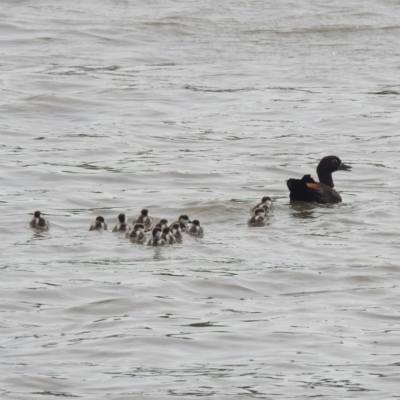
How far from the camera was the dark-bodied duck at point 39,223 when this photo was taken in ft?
41.8

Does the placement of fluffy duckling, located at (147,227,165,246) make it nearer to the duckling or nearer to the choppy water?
the choppy water

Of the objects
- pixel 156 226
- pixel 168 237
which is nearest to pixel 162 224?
pixel 156 226

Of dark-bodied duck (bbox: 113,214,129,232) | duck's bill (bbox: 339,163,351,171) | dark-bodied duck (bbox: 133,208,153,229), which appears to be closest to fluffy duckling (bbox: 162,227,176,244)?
dark-bodied duck (bbox: 113,214,129,232)

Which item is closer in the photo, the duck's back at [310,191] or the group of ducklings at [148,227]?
the group of ducklings at [148,227]

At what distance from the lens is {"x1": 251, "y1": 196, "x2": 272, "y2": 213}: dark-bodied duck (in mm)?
13578

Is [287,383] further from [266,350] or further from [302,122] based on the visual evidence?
[302,122]

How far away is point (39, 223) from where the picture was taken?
1277cm

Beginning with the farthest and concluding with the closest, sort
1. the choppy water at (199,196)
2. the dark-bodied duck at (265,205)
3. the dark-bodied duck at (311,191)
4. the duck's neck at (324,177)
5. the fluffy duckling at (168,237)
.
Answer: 1. the duck's neck at (324,177)
2. the dark-bodied duck at (311,191)
3. the dark-bodied duck at (265,205)
4. the fluffy duckling at (168,237)
5. the choppy water at (199,196)

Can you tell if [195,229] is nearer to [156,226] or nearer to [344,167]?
[156,226]

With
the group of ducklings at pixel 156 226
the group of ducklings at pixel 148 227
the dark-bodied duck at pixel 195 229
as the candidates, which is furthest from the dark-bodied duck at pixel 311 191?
the dark-bodied duck at pixel 195 229

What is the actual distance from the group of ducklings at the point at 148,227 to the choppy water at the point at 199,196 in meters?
0.13

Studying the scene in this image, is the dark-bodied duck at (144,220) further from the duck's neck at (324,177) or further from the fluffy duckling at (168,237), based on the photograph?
the duck's neck at (324,177)

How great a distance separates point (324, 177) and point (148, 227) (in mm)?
3223

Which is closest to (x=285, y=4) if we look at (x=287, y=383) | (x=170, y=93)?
(x=170, y=93)
